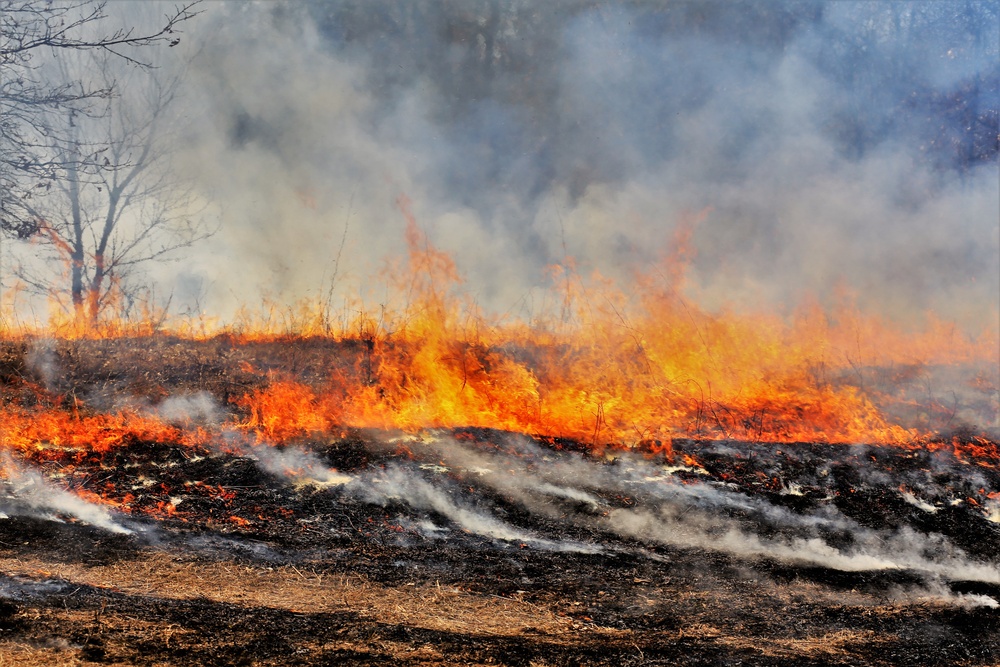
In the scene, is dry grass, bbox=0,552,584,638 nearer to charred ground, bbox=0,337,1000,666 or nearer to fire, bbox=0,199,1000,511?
charred ground, bbox=0,337,1000,666

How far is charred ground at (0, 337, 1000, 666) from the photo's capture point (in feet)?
12.3

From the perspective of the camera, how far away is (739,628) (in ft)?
13.3

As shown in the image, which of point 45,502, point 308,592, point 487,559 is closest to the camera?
point 308,592

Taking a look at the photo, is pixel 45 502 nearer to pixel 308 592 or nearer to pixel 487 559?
pixel 308 592

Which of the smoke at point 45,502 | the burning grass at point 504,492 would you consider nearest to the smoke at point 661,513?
the burning grass at point 504,492

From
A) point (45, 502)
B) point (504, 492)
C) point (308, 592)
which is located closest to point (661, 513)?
point (504, 492)

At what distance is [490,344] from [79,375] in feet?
16.7

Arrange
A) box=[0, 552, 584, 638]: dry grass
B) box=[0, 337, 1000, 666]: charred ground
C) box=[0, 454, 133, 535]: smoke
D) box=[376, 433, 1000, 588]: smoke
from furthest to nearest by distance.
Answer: box=[0, 454, 133, 535]: smoke, box=[376, 433, 1000, 588]: smoke, box=[0, 552, 584, 638]: dry grass, box=[0, 337, 1000, 666]: charred ground

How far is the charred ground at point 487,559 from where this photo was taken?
3756 millimetres

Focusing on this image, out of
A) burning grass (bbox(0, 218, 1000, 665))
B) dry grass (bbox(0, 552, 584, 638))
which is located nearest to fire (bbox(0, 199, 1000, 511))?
burning grass (bbox(0, 218, 1000, 665))

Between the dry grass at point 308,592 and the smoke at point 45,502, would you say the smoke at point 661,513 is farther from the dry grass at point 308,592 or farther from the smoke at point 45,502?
the smoke at point 45,502

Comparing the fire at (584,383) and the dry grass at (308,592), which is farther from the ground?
the fire at (584,383)

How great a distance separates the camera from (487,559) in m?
4.70

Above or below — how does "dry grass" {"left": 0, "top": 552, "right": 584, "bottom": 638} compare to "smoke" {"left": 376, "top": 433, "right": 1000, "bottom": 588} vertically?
below
